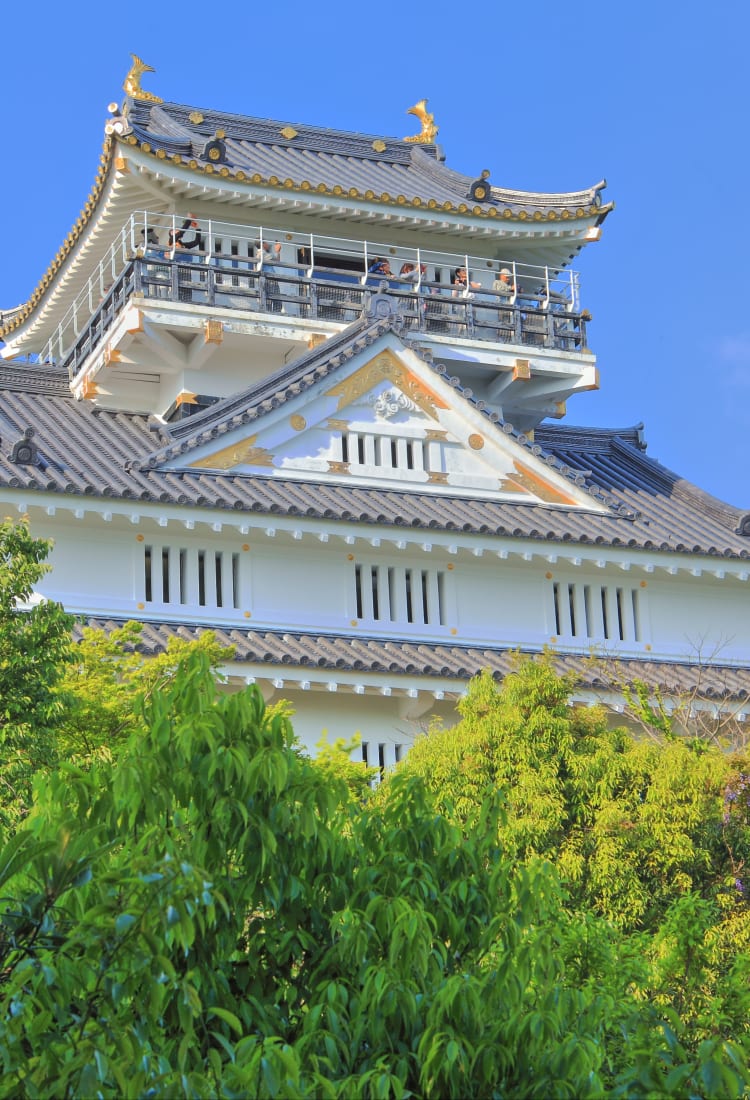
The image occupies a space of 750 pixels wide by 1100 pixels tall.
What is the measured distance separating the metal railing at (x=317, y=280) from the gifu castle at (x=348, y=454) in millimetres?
65

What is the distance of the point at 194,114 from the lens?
36.5 metres

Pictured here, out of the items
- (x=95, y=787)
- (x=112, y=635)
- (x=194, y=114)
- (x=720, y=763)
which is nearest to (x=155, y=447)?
(x=112, y=635)

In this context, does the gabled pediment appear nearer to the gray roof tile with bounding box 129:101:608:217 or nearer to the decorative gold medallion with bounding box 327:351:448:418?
the decorative gold medallion with bounding box 327:351:448:418

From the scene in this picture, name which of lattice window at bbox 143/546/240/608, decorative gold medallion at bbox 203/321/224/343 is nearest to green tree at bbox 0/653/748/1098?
lattice window at bbox 143/546/240/608

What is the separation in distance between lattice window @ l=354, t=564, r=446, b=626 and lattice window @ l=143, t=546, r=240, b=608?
1.91m

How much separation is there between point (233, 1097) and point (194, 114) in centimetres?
2954

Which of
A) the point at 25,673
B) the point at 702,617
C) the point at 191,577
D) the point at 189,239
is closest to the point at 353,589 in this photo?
the point at 191,577

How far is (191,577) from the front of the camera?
2761 centimetres

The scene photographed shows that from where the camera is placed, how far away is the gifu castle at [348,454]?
27.2m

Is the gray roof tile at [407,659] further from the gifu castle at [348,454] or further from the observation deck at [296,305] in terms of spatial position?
the observation deck at [296,305]

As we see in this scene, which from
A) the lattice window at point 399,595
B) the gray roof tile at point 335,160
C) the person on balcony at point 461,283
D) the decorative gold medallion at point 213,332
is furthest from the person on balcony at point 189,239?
the lattice window at point 399,595

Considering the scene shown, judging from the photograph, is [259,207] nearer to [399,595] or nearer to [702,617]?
[399,595]

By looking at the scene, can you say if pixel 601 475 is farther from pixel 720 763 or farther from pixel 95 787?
pixel 95 787

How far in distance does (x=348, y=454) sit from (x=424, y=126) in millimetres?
12963
